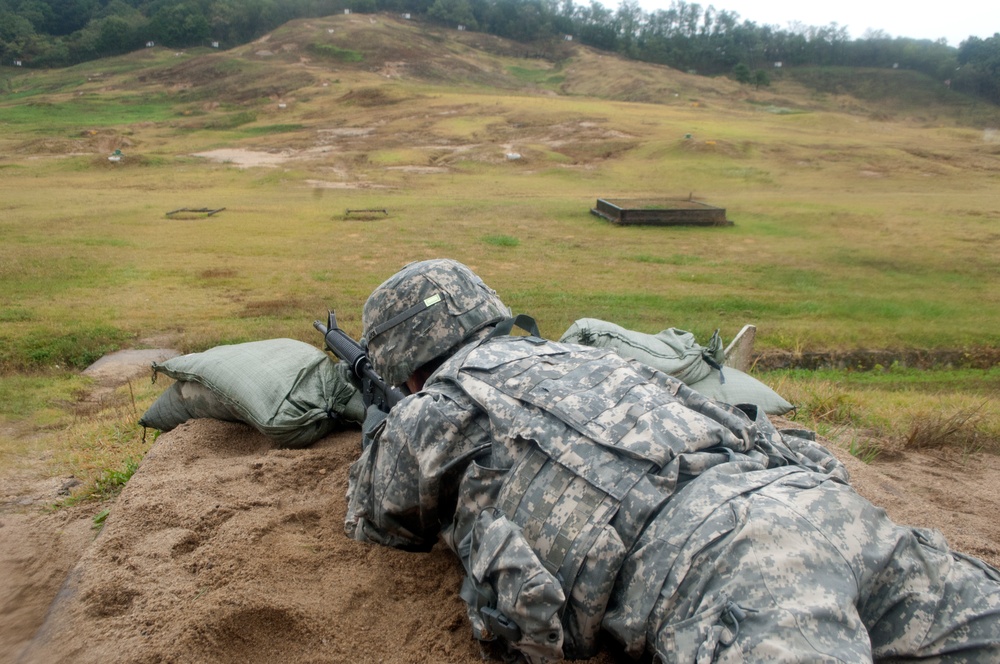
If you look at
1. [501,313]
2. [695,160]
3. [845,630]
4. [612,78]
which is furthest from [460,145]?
[612,78]

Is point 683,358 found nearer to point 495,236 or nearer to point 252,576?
point 252,576

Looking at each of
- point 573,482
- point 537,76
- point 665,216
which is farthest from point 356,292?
point 537,76

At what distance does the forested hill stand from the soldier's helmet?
51236 millimetres

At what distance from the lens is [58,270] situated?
29.0ft

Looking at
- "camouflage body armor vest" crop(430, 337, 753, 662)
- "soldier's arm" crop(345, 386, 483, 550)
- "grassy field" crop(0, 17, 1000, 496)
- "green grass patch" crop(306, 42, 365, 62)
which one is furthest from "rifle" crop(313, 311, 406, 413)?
"green grass patch" crop(306, 42, 365, 62)

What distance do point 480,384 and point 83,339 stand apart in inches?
236

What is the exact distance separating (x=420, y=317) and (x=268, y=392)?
43.2 inches

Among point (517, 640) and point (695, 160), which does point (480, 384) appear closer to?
point (517, 640)

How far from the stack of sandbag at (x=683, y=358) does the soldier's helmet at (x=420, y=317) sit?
92cm

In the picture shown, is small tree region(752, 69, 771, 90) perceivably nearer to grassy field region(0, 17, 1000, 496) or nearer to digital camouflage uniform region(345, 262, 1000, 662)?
grassy field region(0, 17, 1000, 496)

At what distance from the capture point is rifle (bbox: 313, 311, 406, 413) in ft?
9.60

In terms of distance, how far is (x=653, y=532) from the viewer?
1752 mm

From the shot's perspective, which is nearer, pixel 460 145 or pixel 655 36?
pixel 460 145

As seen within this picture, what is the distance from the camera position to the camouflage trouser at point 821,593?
1475 mm
